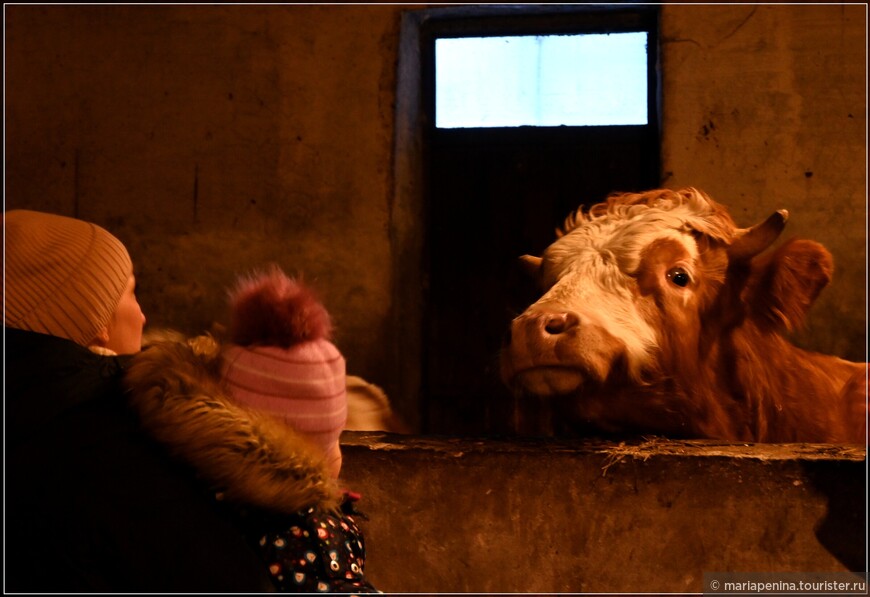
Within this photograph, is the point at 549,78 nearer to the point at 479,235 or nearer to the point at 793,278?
the point at 479,235

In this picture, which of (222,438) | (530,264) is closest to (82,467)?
(222,438)

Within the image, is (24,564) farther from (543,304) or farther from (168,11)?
(168,11)

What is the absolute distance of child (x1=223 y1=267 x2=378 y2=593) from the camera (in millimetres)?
1458

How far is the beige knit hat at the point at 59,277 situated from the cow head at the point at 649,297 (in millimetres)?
1592

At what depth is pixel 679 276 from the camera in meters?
3.13

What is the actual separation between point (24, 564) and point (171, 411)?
0.30 meters

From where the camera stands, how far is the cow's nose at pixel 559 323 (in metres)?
2.82

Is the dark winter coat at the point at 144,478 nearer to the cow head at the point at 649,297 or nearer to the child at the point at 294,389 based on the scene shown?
the child at the point at 294,389

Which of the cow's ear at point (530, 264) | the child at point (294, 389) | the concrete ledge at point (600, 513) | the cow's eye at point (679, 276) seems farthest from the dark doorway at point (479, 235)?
→ the child at point (294, 389)

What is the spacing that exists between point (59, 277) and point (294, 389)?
434 millimetres

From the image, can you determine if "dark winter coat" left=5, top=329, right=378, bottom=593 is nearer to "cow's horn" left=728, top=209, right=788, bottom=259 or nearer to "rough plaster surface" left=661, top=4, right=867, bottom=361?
"cow's horn" left=728, top=209, right=788, bottom=259

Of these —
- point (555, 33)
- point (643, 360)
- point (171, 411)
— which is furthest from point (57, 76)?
point (171, 411)

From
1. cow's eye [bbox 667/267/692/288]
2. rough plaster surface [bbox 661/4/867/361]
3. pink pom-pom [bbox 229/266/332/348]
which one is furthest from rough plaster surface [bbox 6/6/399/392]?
pink pom-pom [bbox 229/266/332/348]

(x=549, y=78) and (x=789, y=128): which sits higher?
(x=549, y=78)
